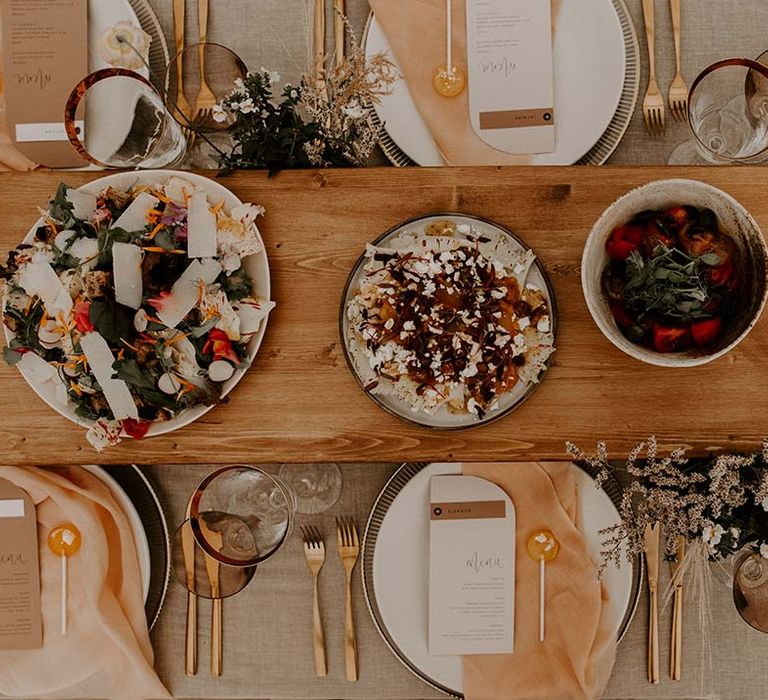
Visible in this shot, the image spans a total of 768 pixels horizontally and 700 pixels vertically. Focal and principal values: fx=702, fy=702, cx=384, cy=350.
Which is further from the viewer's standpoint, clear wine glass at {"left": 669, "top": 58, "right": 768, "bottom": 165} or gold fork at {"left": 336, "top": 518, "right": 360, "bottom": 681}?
gold fork at {"left": 336, "top": 518, "right": 360, "bottom": 681}

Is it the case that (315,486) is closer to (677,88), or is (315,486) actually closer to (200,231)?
(200,231)

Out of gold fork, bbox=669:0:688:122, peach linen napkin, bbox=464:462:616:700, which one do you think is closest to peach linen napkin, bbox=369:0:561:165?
gold fork, bbox=669:0:688:122

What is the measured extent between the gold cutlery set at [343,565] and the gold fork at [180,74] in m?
0.82

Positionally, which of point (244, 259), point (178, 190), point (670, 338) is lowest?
point (670, 338)

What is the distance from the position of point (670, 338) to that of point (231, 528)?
0.79m

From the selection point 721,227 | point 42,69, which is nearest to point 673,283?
point 721,227

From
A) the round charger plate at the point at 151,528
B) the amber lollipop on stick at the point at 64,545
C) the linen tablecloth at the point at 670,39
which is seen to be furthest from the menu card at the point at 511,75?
the amber lollipop on stick at the point at 64,545

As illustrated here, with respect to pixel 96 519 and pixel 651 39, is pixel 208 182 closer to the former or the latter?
pixel 96 519

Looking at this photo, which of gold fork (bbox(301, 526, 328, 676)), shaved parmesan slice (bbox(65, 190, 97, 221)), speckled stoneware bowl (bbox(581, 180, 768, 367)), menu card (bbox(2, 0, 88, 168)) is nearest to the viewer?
speckled stoneware bowl (bbox(581, 180, 768, 367))

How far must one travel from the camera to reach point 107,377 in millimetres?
1005

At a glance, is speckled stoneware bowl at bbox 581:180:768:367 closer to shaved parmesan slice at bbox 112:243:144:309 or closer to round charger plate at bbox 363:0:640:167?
round charger plate at bbox 363:0:640:167

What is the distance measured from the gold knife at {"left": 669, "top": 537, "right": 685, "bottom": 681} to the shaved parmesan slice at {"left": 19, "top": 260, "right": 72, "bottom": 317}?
1.20 metres

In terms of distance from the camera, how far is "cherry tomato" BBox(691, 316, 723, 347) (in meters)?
0.98

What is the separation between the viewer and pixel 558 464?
136 centimetres
